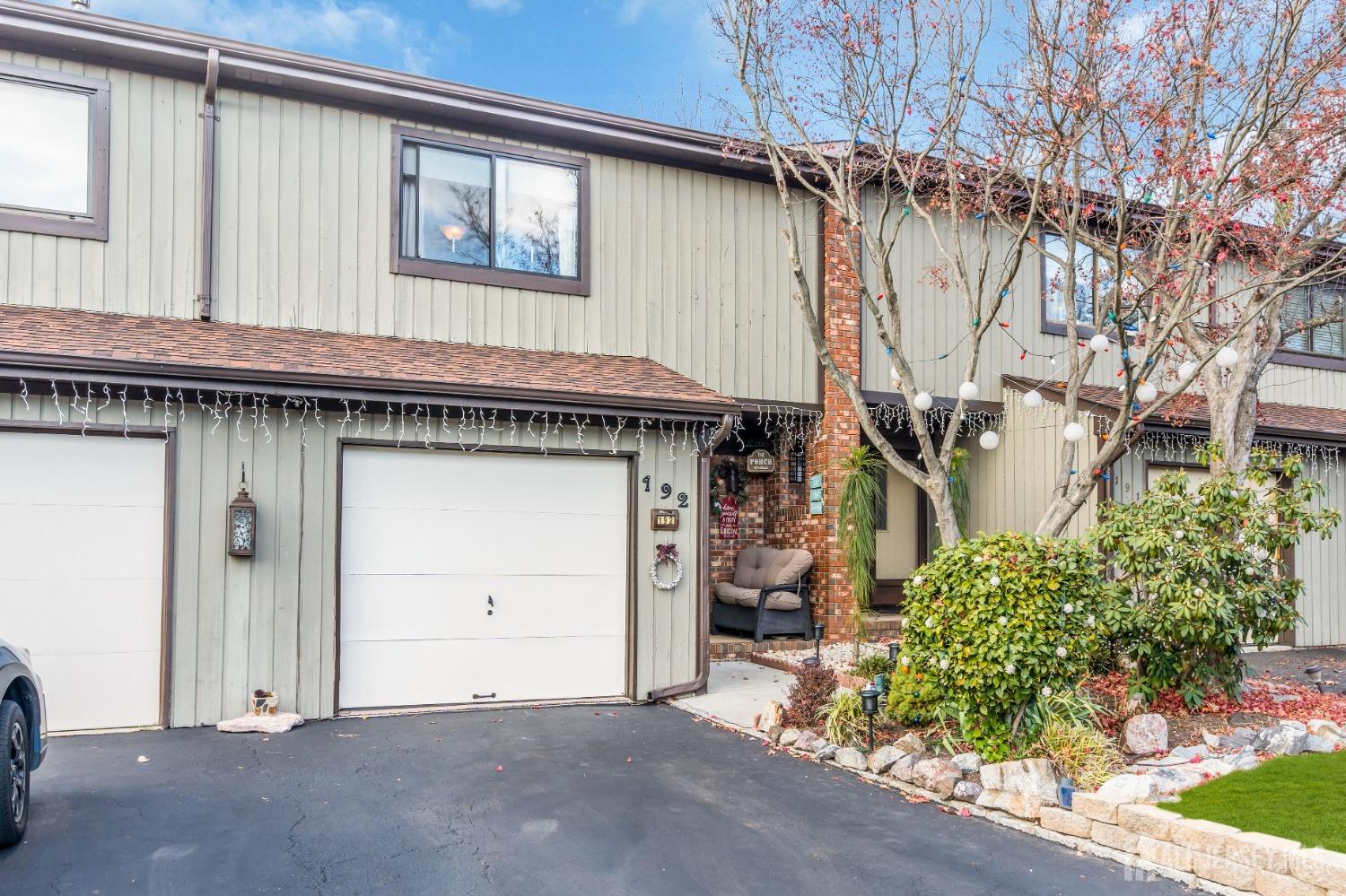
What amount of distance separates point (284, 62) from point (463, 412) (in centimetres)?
323

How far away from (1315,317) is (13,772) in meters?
14.8

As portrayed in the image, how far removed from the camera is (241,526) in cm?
706

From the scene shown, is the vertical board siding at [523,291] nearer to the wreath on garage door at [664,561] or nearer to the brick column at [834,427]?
the brick column at [834,427]

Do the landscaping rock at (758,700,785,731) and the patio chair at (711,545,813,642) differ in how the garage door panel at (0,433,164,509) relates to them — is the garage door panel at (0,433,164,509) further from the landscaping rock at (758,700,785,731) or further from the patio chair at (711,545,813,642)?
the patio chair at (711,545,813,642)

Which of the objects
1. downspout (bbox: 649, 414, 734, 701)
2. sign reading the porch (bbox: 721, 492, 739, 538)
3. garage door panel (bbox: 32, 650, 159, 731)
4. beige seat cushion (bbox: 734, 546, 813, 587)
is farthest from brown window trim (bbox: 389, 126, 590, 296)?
garage door panel (bbox: 32, 650, 159, 731)

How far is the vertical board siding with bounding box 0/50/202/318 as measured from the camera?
7.47 meters

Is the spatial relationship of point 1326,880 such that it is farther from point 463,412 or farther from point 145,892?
point 463,412

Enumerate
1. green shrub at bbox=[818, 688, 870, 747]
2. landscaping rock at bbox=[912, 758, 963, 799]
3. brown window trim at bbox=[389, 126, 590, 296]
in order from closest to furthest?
landscaping rock at bbox=[912, 758, 963, 799]
green shrub at bbox=[818, 688, 870, 747]
brown window trim at bbox=[389, 126, 590, 296]

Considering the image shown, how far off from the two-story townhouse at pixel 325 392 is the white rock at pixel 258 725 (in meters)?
0.24

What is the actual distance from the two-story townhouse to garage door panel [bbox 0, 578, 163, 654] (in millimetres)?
20

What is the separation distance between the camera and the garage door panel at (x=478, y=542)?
775 cm

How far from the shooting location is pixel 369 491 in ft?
25.5

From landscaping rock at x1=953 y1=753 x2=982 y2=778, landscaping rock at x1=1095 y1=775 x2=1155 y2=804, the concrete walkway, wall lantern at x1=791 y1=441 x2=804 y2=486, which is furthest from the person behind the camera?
wall lantern at x1=791 y1=441 x2=804 y2=486

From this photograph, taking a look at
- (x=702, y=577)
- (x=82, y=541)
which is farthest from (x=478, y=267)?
(x=82, y=541)
